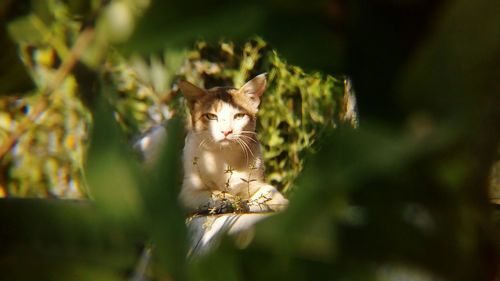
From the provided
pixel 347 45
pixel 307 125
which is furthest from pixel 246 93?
pixel 347 45

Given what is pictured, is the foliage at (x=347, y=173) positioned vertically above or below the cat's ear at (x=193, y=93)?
above

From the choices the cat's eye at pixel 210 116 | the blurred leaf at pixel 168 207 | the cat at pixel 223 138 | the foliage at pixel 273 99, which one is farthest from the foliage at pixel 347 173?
the foliage at pixel 273 99

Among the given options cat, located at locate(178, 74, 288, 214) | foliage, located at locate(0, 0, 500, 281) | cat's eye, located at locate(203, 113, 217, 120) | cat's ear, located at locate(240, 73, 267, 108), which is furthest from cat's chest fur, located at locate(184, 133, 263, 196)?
foliage, located at locate(0, 0, 500, 281)

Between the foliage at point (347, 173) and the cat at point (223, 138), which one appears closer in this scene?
the foliage at point (347, 173)

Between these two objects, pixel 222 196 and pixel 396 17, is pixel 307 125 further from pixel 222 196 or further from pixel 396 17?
pixel 396 17

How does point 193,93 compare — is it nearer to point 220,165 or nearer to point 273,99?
point 220,165

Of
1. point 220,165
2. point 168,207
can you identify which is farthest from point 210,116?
point 168,207

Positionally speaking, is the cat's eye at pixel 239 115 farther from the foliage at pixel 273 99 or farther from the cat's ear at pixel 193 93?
the foliage at pixel 273 99
